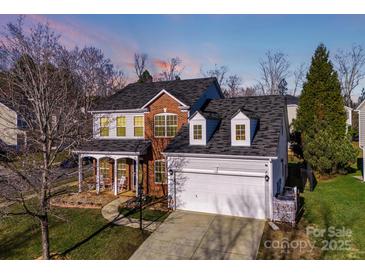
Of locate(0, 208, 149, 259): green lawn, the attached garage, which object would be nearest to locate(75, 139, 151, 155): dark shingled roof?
the attached garage

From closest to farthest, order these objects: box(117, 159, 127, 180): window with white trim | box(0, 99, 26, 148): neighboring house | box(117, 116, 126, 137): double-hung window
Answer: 1. box(0, 99, 26, 148): neighboring house
2. box(117, 159, 127, 180): window with white trim
3. box(117, 116, 126, 137): double-hung window

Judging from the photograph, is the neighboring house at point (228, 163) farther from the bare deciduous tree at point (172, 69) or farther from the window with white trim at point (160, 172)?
the bare deciduous tree at point (172, 69)

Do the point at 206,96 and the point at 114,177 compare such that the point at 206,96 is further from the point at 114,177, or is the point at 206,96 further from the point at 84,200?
the point at 84,200

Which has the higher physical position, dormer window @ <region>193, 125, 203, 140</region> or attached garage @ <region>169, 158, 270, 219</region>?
dormer window @ <region>193, 125, 203, 140</region>

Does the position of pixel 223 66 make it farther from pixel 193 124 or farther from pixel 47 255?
pixel 47 255

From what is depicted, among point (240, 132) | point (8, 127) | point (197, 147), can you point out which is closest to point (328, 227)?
point (240, 132)

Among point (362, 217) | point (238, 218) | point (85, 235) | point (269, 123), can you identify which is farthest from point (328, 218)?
point (85, 235)

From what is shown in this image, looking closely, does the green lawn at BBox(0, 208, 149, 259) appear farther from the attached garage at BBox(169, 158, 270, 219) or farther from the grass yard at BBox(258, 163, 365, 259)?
the grass yard at BBox(258, 163, 365, 259)
